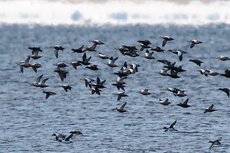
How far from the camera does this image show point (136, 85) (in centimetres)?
15412

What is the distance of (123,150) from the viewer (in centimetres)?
9000

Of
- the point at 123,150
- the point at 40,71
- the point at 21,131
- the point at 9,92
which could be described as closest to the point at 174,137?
the point at 123,150

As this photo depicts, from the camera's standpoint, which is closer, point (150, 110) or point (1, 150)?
point (1, 150)

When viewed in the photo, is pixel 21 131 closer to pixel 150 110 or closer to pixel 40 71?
pixel 150 110

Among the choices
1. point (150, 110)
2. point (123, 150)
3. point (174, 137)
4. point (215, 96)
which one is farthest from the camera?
point (215, 96)

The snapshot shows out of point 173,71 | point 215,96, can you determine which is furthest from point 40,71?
point 173,71

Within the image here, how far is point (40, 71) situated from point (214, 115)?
75538 millimetres

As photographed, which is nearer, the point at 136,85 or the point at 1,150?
the point at 1,150

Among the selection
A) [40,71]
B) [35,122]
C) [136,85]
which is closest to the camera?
[35,122]

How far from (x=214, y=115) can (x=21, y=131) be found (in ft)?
87.0

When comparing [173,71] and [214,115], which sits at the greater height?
[173,71]

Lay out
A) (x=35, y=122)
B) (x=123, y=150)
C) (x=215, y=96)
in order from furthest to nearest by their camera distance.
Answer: (x=215, y=96)
(x=35, y=122)
(x=123, y=150)

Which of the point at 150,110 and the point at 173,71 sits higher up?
the point at 173,71

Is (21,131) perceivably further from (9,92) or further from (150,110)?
(9,92)
